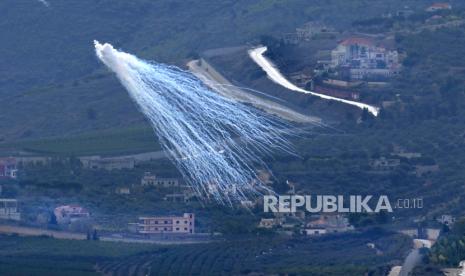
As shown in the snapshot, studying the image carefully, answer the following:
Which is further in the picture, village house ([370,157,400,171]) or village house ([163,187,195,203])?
village house ([370,157,400,171])

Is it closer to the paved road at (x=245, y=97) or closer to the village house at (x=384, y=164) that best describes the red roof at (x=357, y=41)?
the paved road at (x=245, y=97)

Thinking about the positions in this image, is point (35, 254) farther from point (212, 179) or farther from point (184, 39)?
point (184, 39)

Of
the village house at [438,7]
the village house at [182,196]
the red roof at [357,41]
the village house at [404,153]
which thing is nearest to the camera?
the village house at [182,196]

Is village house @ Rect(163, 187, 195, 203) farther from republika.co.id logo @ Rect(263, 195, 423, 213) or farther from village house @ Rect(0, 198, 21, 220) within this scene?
village house @ Rect(0, 198, 21, 220)

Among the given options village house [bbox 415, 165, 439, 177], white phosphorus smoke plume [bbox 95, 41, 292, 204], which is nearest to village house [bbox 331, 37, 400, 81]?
white phosphorus smoke plume [bbox 95, 41, 292, 204]

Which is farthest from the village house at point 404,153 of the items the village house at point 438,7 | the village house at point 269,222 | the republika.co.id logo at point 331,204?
the village house at point 438,7

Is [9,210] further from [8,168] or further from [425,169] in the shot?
[425,169]

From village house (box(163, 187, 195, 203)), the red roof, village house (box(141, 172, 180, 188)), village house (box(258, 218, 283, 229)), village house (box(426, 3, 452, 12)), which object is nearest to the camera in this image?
village house (box(258, 218, 283, 229))
